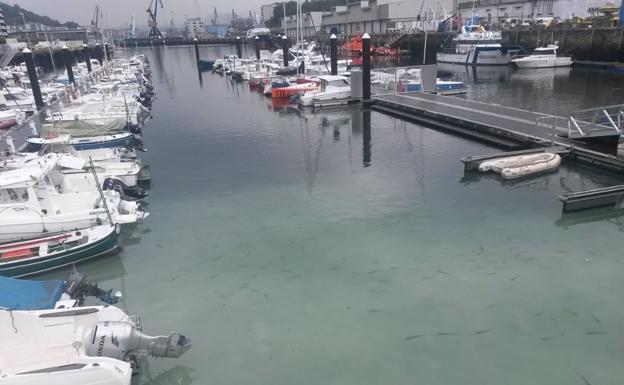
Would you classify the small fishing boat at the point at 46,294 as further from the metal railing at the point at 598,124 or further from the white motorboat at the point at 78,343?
the metal railing at the point at 598,124

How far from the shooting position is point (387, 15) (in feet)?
352

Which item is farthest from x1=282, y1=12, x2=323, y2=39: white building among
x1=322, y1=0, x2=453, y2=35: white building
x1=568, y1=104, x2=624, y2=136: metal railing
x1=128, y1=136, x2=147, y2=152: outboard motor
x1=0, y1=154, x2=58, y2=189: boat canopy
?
x1=0, y1=154, x2=58, y2=189: boat canopy

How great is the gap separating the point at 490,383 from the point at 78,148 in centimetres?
2062

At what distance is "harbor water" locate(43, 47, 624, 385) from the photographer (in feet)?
26.4

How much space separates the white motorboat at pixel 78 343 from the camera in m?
6.49

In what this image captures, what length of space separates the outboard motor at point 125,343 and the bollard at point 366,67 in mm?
26523

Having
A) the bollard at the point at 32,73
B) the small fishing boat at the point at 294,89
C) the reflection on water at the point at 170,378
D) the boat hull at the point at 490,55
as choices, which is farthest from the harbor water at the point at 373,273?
the boat hull at the point at 490,55

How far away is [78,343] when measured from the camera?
697cm

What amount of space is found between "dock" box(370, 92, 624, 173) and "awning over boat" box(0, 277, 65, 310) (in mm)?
18344

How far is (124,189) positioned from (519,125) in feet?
60.9

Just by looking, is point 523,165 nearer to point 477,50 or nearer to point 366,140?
point 366,140

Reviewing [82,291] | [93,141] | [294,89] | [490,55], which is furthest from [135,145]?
[490,55]

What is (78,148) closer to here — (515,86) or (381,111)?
(381,111)

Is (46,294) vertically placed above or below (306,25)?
below
